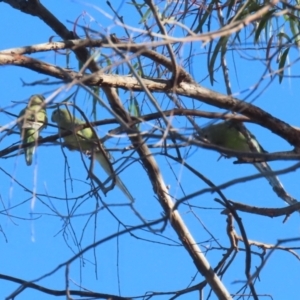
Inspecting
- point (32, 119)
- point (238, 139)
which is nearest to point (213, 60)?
point (238, 139)

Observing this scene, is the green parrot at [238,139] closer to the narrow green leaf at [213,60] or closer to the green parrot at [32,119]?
the narrow green leaf at [213,60]

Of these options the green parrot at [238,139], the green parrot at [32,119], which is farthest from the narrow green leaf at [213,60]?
the green parrot at [32,119]

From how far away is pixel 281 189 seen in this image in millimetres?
1946

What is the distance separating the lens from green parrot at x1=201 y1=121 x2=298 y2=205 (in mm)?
1945

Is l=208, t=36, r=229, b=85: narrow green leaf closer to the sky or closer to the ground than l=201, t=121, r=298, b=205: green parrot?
closer to the sky

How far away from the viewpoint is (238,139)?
78.4 inches

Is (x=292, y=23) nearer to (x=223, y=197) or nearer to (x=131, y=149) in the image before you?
(x=223, y=197)

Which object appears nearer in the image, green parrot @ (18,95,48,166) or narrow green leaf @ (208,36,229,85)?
green parrot @ (18,95,48,166)

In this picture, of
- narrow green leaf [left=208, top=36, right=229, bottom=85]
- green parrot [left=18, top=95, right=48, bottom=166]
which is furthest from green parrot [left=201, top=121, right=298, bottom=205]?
green parrot [left=18, top=95, right=48, bottom=166]

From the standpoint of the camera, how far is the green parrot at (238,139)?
1.95m

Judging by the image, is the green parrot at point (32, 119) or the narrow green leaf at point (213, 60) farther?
the narrow green leaf at point (213, 60)

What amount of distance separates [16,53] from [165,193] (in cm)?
50

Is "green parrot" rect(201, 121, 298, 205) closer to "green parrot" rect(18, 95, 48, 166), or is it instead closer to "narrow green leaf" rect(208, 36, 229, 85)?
"narrow green leaf" rect(208, 36, 229, 85)

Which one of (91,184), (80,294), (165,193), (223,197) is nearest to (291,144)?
(223,197)
